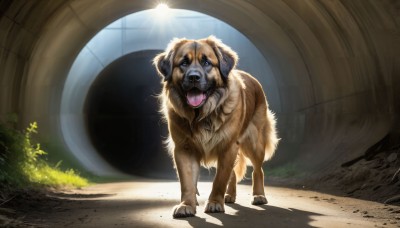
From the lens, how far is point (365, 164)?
10469mm

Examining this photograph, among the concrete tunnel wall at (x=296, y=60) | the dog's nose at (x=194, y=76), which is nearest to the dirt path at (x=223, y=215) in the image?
the dog's nose at (x=194, y=76)

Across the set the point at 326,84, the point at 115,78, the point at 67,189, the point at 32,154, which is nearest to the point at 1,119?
the point at 32,154

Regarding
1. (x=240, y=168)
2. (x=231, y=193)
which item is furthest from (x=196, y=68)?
(x=240, y=168)

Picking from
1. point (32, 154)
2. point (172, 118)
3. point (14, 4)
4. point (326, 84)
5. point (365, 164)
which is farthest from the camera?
point (326, 84)

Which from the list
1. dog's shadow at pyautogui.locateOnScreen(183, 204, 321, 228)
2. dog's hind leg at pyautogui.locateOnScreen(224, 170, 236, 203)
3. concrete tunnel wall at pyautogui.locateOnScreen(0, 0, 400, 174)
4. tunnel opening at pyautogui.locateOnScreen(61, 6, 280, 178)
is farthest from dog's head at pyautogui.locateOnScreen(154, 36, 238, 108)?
tunnel opening at pyautogui.locateOnScreen(61, 6, 280, 178)

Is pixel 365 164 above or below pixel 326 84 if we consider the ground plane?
below

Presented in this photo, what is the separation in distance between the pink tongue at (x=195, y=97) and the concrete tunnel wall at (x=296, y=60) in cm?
337

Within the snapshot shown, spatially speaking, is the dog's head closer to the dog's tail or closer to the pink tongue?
the pink tongue

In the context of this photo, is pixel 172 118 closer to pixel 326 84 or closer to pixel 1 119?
pixel 1 119

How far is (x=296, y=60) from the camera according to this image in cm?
1478

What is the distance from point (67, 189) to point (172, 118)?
4.76 metres

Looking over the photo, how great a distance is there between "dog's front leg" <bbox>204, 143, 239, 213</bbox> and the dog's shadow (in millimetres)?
130

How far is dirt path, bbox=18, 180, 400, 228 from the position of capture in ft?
21.0

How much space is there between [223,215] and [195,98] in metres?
1.20
